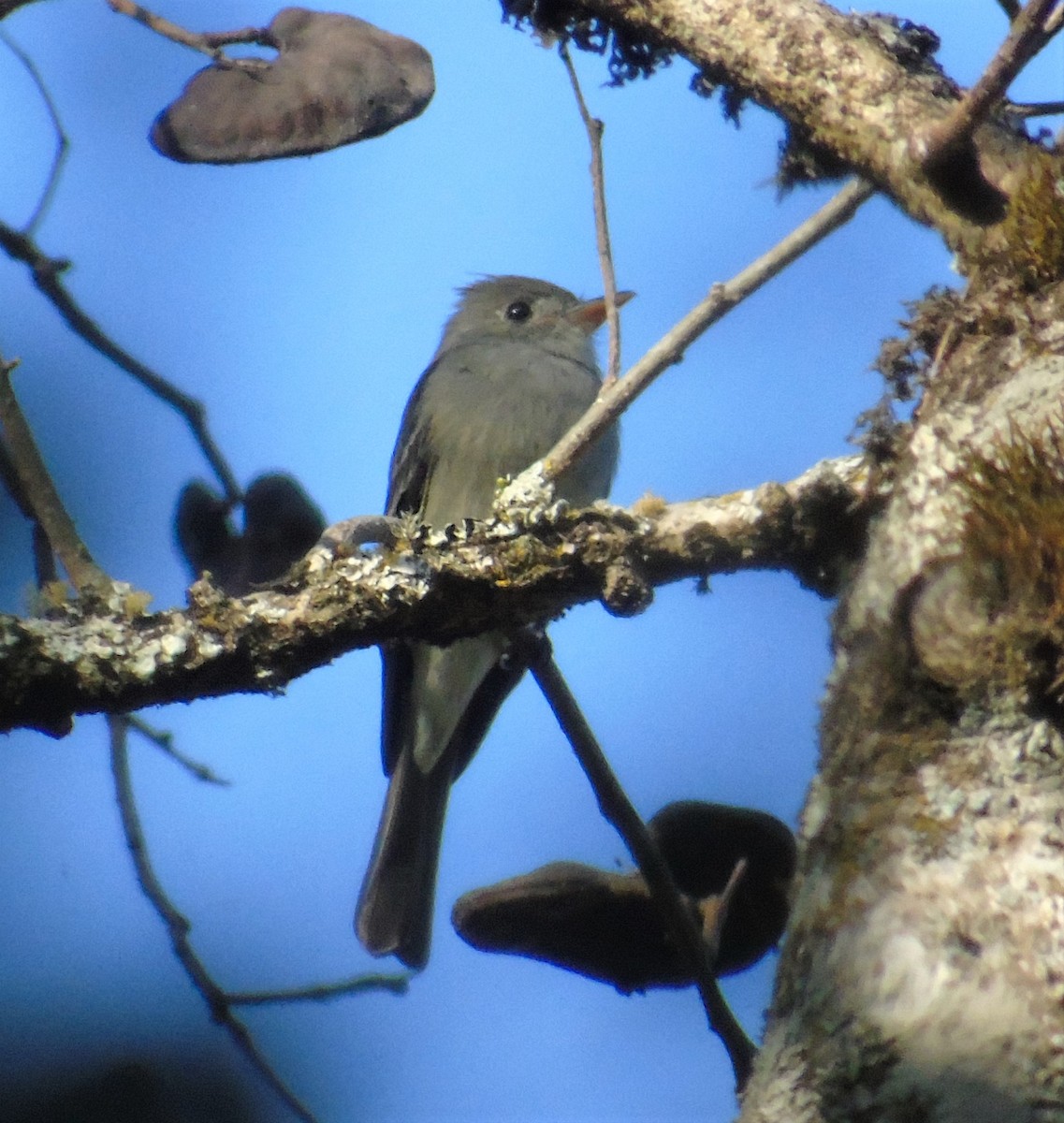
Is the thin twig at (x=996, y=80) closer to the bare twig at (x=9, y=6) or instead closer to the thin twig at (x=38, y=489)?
the thin twig at (x=38, y=489)

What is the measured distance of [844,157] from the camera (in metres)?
2.83

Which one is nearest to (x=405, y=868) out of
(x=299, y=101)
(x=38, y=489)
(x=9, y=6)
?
(x=38, y=489)

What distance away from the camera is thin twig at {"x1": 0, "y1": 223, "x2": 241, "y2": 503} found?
3748 mm

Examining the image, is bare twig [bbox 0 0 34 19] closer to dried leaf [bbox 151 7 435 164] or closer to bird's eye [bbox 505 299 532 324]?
dried leaf [bbox 151 7 435 164]

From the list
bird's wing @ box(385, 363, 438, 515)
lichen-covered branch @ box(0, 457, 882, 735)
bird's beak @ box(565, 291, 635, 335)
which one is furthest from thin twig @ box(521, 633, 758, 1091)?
bird's beak @ box(565, 291, 635, 335)

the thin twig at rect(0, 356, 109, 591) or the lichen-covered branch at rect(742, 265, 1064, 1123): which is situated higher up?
the thin twig at rect(0, 356, 109, 591)

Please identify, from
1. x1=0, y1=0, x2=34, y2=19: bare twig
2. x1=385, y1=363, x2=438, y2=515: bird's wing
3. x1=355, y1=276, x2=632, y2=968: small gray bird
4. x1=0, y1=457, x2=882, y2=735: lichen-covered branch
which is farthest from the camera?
x1=385, y1=363, x2=438, y2=515: bird's wing

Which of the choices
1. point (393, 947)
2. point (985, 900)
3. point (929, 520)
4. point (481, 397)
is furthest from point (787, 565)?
point (481, 397)

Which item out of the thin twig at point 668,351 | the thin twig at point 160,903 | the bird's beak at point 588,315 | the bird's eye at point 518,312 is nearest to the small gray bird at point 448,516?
the bird's beak at point 588,315

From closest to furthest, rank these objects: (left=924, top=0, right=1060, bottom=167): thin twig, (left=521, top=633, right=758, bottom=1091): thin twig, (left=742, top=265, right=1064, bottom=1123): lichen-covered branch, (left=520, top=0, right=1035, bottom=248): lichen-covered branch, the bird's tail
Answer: (left=742, top=265, right=1064, bottom=1123): lichen-covered branch → (left=924, top=0, right=1060, bottom=167): thin twig → (left=520, top=0, right=1035, bottom=248): lichen-covered branch → (left=521, top=633, right=758, bottom=1091): thin twig → the bird's tail

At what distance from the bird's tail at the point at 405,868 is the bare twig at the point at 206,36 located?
102 inches

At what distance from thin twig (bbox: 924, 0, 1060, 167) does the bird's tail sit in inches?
117

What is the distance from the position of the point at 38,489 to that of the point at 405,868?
79.8 inches

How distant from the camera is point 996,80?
200cm
